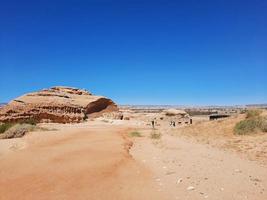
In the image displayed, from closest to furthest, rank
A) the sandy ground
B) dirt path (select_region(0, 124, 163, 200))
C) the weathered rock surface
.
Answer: the sandy ground → dirt path (select_region(0, 124, 163, 200)) → the weathered rock surface

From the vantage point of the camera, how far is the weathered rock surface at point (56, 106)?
3578 centimetres

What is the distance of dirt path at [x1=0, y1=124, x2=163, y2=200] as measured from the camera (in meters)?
8.01

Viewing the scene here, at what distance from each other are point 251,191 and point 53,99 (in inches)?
1353

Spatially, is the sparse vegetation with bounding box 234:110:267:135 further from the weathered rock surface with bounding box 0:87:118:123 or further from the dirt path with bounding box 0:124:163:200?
the weathered rock surface with bounding box 0:87:118:123

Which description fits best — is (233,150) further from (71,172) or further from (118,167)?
(71,172)

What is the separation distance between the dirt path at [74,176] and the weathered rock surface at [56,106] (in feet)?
73.3

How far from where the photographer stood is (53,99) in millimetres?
39719

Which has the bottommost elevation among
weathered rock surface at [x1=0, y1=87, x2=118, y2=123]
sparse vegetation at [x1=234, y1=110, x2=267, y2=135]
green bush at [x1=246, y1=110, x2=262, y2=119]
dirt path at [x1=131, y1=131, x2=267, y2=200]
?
dirt path at [x1=131, y1=131, x2=267, y2=200]

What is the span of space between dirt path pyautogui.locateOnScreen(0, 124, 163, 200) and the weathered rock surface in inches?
879

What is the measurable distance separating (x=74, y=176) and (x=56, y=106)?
1148 inches

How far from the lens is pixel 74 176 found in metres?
9.76

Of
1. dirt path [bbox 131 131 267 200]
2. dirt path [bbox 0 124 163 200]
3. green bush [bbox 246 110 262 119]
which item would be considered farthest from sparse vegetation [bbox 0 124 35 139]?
green bush [bbox 246 110 262 119]

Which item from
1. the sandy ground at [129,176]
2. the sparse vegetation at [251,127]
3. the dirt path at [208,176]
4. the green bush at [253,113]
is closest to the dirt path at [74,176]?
the sandy ground at [129,176]

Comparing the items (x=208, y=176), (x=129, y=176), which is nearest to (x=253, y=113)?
(x=208, y=176)
